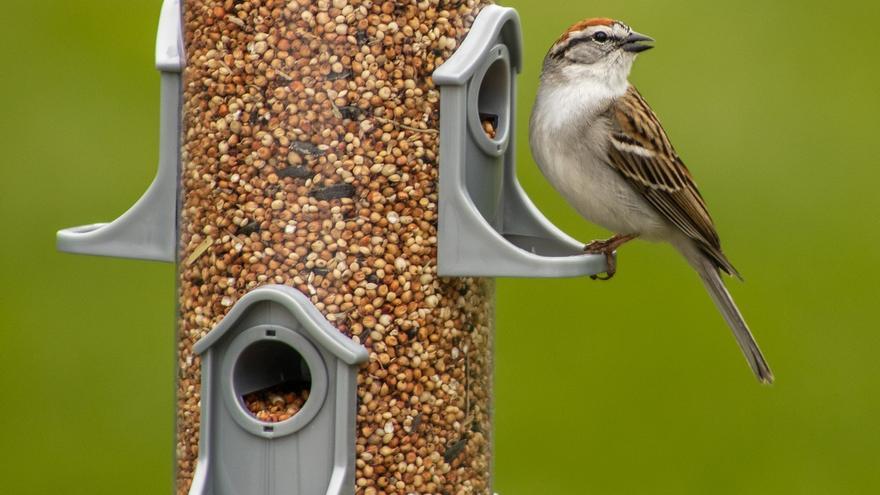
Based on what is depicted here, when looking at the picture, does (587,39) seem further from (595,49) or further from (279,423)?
(279,423)

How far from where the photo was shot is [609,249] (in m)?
5.16

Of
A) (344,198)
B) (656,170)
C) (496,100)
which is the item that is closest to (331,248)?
(344,198)

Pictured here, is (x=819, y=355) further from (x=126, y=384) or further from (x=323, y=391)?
(x=323, y=391)

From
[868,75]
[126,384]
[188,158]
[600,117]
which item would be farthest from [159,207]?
[868,75]

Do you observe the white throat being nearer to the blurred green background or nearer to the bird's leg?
the bird's leg

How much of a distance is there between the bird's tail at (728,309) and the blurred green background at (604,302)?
1.75 metres

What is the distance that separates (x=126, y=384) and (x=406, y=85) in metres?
3.26

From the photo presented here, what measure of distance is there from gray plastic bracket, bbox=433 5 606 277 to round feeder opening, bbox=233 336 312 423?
0.41m

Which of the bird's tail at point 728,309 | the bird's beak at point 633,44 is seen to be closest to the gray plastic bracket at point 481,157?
the bird's beak at point 633,44

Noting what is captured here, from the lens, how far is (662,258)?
8.03 m

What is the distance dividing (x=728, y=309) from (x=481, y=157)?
4.48 ft

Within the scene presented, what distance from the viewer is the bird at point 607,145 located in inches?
209

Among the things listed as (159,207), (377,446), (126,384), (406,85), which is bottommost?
(126,384)

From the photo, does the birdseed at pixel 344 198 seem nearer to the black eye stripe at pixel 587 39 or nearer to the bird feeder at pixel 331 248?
the bird feeder at pixel 331 248
